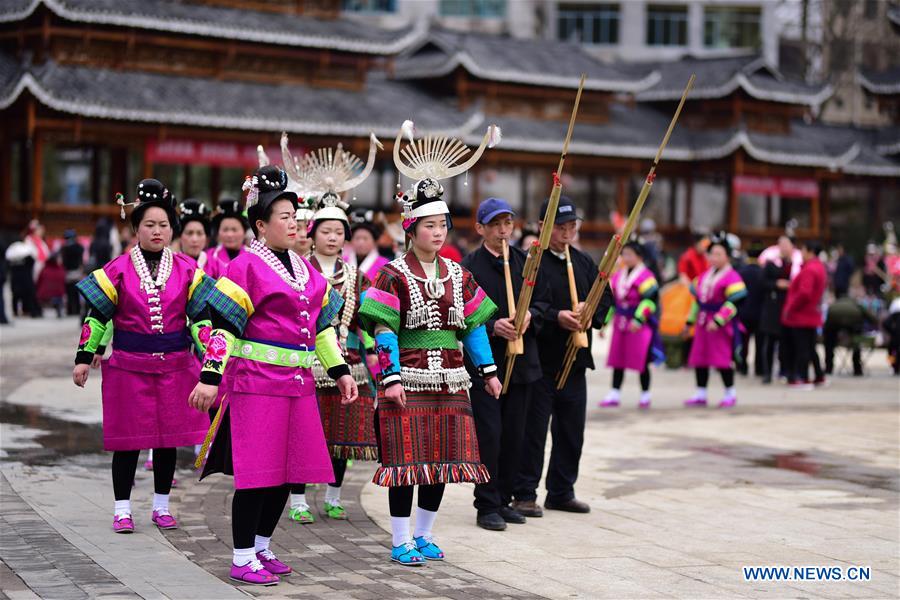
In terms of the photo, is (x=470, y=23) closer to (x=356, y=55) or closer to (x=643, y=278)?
(x=356, y=55)

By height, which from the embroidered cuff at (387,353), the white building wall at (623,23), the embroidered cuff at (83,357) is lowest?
the embroidered cuff at (83,357)

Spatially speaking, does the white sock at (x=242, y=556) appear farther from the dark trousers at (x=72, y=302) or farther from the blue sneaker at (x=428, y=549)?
the dark trousers at (x=72, y=302)

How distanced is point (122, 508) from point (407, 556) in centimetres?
171

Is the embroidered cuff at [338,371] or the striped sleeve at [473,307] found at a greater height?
the striped sleeve at [473,307]

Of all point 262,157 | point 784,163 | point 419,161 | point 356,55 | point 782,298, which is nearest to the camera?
point 419,161

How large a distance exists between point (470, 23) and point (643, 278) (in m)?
45.0

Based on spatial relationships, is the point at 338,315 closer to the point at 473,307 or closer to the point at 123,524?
the point at 473,307

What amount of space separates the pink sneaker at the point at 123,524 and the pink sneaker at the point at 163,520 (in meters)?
0.24

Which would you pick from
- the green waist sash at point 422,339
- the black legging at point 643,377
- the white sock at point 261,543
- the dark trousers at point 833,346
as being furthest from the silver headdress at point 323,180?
the dark trousers at point 833,346

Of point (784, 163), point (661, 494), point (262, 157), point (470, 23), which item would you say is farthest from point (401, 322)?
point (470, 23)

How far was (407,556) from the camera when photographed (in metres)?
6.88

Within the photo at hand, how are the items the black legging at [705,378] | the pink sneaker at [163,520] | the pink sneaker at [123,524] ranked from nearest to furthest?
1. the pink sneaker at [123,524]
2. the pink sneaker at [163,520]
3. the black legging at [705,378]

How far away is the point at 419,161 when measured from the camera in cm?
743

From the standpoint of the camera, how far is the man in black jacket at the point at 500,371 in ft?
26.0
